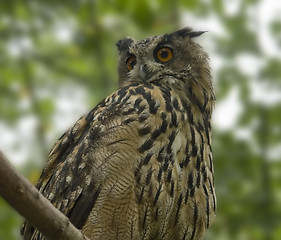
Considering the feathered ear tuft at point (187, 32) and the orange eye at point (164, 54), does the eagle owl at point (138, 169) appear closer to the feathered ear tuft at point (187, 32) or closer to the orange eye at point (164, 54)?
the orange eye at point (164, 54)

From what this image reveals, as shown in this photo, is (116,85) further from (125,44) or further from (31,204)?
(31,204)

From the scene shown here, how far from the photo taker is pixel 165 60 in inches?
141

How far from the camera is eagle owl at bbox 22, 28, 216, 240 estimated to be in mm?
2842

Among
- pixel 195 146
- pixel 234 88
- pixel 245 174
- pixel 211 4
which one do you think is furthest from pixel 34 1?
pixel 195 146

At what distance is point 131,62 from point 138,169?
3.45 ft

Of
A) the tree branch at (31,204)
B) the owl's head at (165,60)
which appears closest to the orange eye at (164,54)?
the owl's head at (165,60)

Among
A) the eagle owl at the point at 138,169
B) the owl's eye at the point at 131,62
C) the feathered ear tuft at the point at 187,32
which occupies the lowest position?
the eagle owl at the point at 138,169

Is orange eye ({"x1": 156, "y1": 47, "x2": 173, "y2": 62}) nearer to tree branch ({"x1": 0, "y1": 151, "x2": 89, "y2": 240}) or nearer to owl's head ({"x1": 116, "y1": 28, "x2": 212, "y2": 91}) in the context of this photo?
owl's head ({"x1": 116, "y1": 28, "x2": 212, "y2": 91})

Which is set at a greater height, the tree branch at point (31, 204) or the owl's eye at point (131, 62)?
the owl's eye at point (131, 62)

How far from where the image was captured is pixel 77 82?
18.4 feet

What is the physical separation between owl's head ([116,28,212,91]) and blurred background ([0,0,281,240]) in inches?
49.7

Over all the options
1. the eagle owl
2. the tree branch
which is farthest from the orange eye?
the tree branch

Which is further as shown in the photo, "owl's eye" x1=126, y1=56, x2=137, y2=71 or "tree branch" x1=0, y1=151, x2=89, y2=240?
"owl's eye" x1=126, y1=56, x2=137, y2=71

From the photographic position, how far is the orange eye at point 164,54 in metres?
3.60
